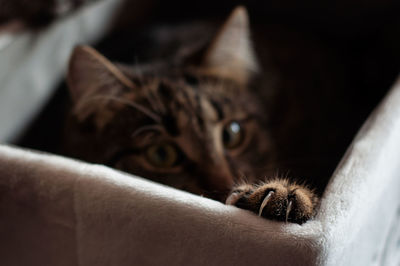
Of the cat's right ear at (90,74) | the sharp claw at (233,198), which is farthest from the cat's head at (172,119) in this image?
the sharp claw at (233,198)

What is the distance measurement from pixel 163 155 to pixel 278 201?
327 millimetres

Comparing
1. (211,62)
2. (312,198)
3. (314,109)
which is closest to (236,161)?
(211,62)

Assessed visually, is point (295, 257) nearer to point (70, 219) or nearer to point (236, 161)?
point (70, 219)

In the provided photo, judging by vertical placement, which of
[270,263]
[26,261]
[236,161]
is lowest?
[26,261]

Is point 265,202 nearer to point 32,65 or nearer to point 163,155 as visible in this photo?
point 163,155

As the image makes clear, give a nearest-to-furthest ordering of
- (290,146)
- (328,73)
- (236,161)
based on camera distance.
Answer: (236,161)
(290,146)
(328,73)

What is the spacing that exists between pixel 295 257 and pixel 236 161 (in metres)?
0.41

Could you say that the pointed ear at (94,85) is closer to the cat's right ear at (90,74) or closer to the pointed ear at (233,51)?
the cat's right ear at (90,74)

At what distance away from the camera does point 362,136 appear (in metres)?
0.62

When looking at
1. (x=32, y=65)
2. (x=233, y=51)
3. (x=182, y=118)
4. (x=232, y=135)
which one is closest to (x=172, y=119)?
(x=182, y=118)

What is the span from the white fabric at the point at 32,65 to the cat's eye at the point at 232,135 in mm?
472

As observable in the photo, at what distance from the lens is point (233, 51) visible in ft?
3.01

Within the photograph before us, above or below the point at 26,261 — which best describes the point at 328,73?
above

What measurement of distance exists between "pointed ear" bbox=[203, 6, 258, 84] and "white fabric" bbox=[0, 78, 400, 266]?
Result: 0.33 metres
